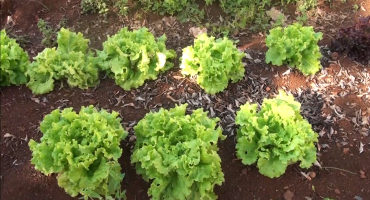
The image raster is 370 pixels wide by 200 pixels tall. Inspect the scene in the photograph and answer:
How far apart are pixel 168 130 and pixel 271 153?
115cm

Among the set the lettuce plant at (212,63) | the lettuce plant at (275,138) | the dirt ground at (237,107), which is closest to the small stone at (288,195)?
the dirt ground at (237,107)

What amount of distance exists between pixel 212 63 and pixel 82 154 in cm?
190

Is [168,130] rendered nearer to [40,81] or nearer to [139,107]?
[139,107]

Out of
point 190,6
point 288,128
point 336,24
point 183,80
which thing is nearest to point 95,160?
point 183,80

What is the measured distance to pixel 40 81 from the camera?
5.23 metres

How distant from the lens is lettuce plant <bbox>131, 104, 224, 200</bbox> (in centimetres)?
392

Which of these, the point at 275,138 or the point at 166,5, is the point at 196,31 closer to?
the point at 166,5

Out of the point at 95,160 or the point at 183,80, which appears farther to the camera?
the point at 183,80

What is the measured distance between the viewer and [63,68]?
5047mm

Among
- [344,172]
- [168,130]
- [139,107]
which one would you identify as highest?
[168,130]

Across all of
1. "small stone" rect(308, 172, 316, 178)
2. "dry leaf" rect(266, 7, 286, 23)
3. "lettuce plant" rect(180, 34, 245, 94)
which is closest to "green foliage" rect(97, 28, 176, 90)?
"lettuce plant" rect(180, 34, 245, 94)

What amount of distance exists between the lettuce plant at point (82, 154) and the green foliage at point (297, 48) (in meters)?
2.37

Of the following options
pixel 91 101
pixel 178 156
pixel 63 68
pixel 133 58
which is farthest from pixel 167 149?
pixel 63 68

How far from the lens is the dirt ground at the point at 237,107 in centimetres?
438
